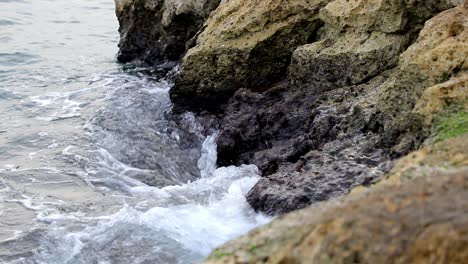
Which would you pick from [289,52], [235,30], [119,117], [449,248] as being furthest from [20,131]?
[449,248]

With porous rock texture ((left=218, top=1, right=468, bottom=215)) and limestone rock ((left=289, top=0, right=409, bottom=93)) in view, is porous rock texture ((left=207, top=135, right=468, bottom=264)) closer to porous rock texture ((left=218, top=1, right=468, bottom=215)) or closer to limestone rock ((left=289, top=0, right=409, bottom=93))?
porous rock texture ((left=218, top=1, right=468, bottom=215))

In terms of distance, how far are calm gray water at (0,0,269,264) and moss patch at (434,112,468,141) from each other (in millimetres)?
2079

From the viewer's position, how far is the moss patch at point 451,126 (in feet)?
18.4

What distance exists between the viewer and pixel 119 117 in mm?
11992

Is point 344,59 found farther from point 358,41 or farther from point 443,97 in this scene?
point 443,97

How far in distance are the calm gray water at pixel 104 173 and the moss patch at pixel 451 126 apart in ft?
6.82

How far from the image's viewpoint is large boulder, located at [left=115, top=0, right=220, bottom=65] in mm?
13938

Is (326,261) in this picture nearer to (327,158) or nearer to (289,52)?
(327,158)

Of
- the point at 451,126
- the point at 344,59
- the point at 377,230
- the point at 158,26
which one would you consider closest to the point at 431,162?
the point at 377,230

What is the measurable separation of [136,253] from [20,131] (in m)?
5.83

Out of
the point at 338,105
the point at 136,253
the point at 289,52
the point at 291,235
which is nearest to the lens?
the point at 291,235

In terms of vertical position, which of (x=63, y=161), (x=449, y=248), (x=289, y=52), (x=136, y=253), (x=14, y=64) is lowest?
(x=14, y=64)

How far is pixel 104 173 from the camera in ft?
30.8

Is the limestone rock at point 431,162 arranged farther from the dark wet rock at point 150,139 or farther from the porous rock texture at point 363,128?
the dark wet rock at point 150,139
